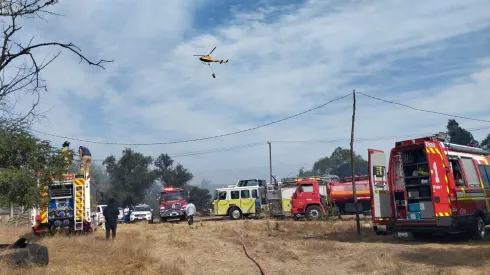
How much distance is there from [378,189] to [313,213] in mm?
12438

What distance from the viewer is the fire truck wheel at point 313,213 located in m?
26.8

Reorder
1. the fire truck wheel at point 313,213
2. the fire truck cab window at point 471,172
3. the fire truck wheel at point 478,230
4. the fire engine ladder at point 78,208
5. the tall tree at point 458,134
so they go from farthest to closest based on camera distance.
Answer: the tall tree at point 458,134, the fire truck wheel at point 313,213, the fire engine ladder at point 78,208, the fire truck cab window at point 471,172, the fire truck wheel at point 478,230

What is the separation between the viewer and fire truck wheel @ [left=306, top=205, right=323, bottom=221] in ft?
87.9

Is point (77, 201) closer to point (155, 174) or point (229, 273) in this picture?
point (229, 273)

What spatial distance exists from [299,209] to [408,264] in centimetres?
1714

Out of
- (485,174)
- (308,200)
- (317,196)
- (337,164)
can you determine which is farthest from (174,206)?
(337,164)

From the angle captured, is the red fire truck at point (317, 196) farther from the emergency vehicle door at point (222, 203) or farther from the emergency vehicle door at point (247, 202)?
the emergency vehicle door at point (222, 203)

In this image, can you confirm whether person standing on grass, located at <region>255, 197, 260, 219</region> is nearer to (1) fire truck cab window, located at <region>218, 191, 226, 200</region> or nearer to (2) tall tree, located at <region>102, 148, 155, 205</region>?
(1) fire truck cab window, located at <region>218, 191, 226, 200</region>

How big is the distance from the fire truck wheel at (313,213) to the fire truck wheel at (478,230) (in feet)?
42.3

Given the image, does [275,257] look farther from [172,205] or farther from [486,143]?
[486,143]

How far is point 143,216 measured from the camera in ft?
120

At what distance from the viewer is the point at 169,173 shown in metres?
68.4

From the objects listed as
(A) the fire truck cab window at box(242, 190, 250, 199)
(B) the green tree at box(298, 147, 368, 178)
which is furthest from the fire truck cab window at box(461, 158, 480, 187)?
(B) the green tree at box(298, 147, 368, 178)

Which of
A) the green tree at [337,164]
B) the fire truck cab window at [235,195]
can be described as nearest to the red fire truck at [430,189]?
the fire truck cab window at [235,195]
